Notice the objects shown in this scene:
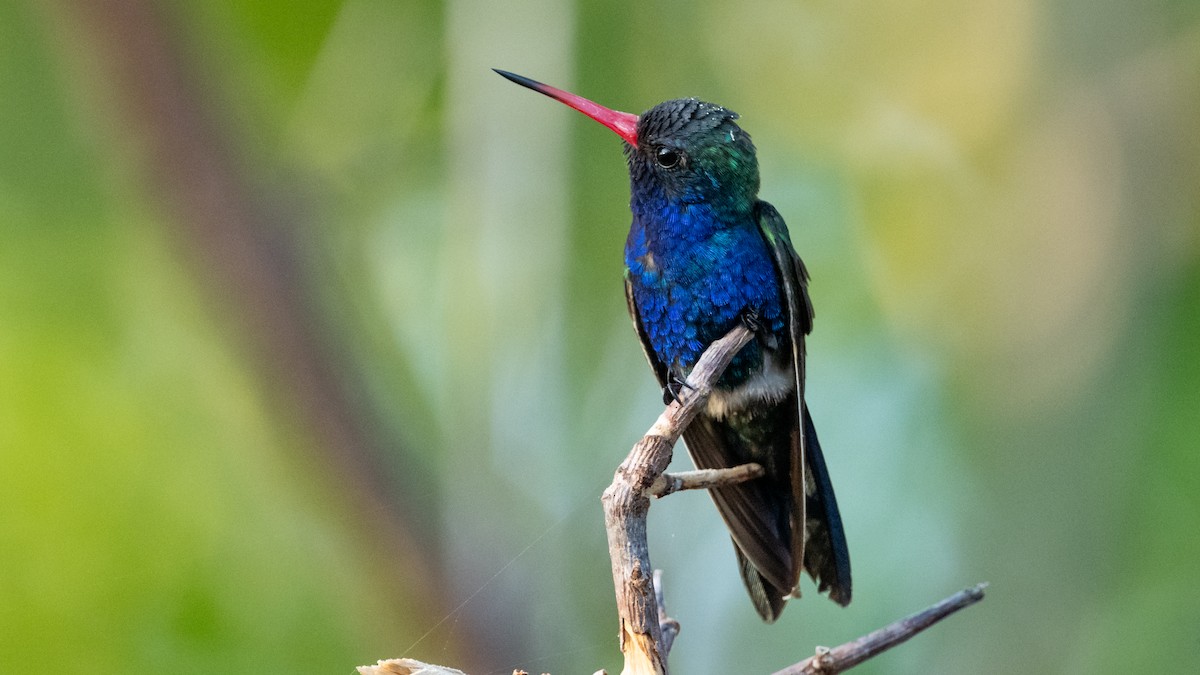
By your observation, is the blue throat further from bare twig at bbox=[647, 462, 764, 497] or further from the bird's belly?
bare twig at bbox=[647, 462, 764, 497]

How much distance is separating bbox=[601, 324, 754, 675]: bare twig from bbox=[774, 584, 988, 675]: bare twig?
0.61 ft

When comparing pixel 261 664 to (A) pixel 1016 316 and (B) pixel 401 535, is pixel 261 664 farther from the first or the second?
(A) pixel 1016 316

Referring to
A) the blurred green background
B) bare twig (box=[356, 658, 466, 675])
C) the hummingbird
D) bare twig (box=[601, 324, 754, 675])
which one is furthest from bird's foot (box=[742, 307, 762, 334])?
bare twig (box=[356, 658, 466, 675])

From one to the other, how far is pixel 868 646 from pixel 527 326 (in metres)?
1.16

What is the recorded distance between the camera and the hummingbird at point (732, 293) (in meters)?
1.49

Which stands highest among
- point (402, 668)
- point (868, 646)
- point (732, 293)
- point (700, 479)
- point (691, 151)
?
point (691, 151)

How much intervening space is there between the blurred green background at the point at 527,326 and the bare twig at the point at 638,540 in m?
0.95

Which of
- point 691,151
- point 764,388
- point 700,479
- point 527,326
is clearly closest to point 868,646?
point 700,479

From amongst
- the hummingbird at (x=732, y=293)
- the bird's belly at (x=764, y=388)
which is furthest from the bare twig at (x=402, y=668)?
the bird's belly at (x=764, y=388)

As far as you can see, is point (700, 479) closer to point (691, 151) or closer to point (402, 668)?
point (402, 668)

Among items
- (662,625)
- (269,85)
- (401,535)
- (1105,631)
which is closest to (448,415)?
(401,535)

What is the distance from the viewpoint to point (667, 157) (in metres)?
1.55

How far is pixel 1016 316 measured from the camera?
7.17 ft

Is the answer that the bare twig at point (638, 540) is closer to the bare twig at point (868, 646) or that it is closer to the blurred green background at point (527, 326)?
the bare twig at point (868, 646)
